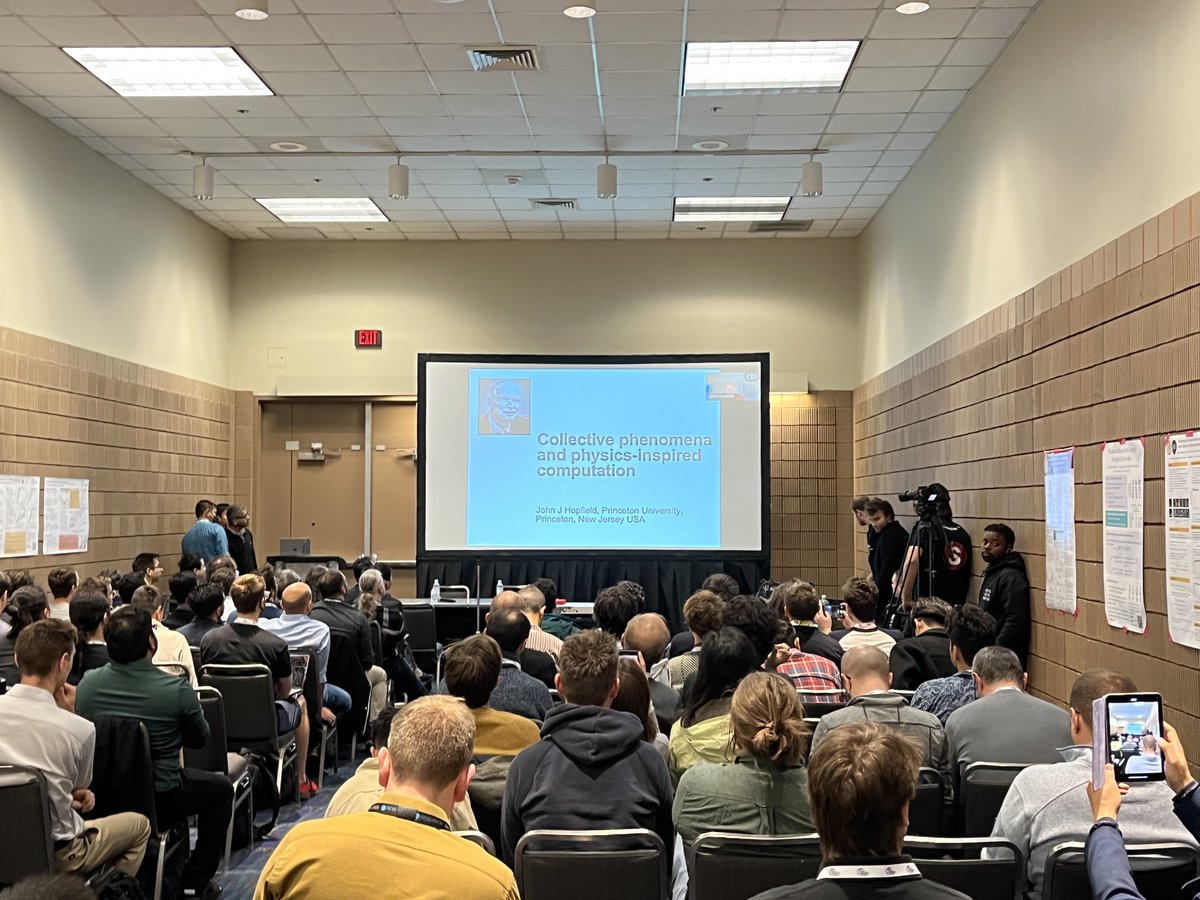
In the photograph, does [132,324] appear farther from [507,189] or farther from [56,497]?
[507,189]

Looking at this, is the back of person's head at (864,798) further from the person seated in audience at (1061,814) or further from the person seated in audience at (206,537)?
the person seated in audience at (206,537)

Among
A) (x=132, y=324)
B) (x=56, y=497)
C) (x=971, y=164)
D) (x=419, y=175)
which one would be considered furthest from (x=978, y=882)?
(x=132, y=324)

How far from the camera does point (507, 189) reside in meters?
10.6

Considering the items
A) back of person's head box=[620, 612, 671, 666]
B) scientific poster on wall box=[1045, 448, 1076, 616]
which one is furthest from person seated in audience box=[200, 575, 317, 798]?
scientific poster on wall box=[1045, 448, 1076, 616]

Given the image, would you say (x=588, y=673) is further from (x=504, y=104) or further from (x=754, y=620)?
(x=504, y=104)

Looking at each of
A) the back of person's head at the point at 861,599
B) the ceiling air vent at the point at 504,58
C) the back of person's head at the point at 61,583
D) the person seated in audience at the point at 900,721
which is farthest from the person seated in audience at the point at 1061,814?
the ceiling air vent at the point at 504,58

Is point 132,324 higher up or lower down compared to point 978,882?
higher up

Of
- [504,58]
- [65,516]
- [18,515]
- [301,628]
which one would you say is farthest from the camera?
[65,516]

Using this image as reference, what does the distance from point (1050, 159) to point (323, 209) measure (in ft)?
23.9

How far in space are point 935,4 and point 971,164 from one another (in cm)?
179

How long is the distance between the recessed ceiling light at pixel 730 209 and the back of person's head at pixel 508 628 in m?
6.94

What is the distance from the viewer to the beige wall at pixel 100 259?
8.18m

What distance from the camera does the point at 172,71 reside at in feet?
25.1

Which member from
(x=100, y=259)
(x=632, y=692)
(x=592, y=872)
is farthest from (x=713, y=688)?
(x=100, y=259)
